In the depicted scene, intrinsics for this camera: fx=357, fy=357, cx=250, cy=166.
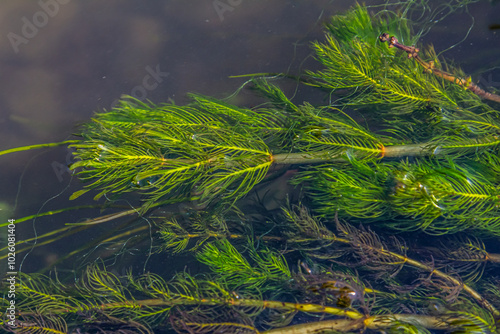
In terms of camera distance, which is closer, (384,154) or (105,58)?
(384,154)

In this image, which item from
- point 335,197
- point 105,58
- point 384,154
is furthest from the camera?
point 105,58

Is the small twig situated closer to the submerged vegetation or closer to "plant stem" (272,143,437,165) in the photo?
the submerged vegetation

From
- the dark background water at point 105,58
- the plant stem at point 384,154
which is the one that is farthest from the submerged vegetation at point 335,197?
the dark background water at point 105,58

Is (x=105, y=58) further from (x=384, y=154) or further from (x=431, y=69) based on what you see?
(x=431, y=69)

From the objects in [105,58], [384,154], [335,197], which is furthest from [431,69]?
[105,58]

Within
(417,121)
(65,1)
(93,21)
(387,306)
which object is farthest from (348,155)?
(65,1)

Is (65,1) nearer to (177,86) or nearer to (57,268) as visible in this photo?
(177,86)

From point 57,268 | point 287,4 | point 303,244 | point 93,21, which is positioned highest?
point 93,21
